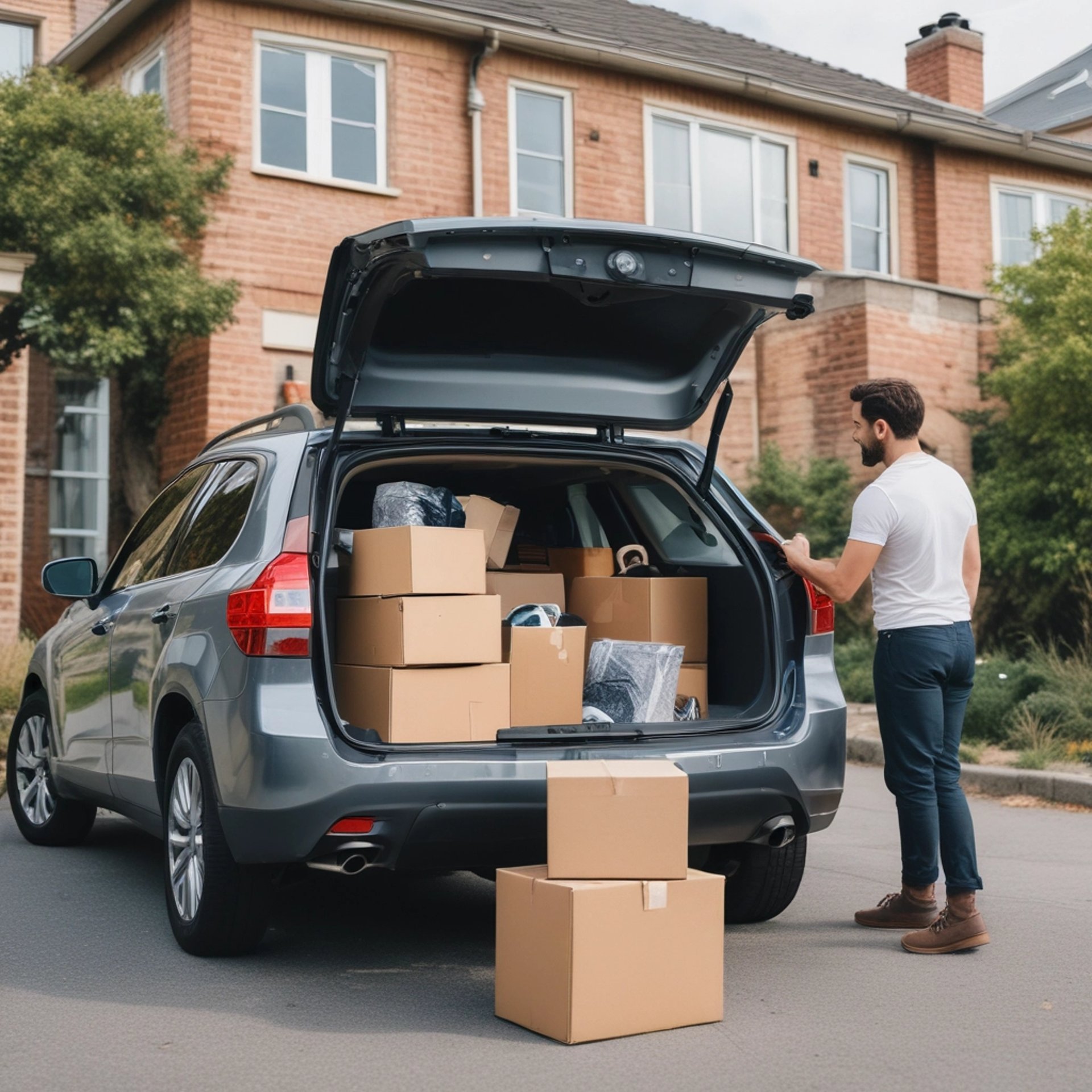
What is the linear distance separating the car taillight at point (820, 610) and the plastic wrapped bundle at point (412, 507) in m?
1.22

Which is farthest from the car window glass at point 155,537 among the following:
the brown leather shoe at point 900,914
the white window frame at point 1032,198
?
the white window frame at point 1032,198

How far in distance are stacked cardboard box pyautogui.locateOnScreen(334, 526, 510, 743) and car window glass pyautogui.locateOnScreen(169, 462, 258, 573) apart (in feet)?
1.49

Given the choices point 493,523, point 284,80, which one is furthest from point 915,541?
point 284,80

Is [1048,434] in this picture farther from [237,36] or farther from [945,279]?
[237,36]

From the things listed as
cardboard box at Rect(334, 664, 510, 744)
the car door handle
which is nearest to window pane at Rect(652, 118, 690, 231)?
→ the car door handle

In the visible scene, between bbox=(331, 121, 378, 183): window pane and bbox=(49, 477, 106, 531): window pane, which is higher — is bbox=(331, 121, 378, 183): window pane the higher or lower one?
the higher one

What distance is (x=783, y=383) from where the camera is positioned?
17781 millimetres

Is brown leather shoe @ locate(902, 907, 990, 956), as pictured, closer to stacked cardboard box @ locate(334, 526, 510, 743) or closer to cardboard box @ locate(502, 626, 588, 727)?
cardboard box @ locate(502, 626, 588, 727)

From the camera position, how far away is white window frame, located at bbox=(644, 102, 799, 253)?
17953 mm

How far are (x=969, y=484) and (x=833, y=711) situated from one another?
1210 cm

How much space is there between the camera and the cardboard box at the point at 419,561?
4.73 metres

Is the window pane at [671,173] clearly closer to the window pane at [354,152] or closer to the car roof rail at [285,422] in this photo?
the window pane at [354,152]

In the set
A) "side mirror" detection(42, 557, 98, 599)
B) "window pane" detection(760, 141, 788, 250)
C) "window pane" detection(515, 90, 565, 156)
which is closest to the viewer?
"side mirror" detection(42, 557, 98, 599)

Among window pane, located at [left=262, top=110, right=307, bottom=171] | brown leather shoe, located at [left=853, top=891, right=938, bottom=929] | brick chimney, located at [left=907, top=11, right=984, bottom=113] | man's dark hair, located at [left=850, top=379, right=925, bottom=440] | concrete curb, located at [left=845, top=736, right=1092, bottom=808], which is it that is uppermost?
brick chimney, located at [left=907, top=11, right=984, bottom=113]
